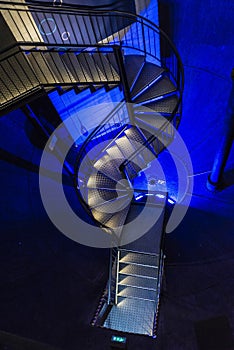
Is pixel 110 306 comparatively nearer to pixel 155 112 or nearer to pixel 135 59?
pixel 155 112

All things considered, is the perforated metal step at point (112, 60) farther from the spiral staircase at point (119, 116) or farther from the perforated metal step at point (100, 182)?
the perforated metal step at point (100, 182)

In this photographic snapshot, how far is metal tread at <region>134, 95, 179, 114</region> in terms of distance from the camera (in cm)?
484

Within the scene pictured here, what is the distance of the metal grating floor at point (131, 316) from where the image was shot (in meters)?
4.27

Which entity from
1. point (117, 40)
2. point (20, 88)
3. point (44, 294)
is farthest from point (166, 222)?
point (117, 40)

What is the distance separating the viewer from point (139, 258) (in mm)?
4914

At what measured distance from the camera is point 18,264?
14.5 feet

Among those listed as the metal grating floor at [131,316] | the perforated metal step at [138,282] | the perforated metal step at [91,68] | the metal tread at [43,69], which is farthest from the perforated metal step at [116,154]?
the metal grating floor at [131,316]

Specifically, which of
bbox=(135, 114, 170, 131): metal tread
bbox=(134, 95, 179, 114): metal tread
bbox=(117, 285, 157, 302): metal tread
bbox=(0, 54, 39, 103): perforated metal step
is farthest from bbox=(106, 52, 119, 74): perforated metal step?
bbox=(117, 285, 157, 302): metal tread

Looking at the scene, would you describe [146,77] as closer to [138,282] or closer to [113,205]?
[113,205]

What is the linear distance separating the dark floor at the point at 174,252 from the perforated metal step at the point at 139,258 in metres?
0.29

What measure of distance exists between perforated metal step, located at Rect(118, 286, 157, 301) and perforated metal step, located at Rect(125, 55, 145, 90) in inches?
144

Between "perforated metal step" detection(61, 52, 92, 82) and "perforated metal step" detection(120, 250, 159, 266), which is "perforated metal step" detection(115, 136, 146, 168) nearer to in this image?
"perforated metal step" detection(61, 52, 92, 82)

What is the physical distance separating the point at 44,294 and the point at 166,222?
2.45 metres

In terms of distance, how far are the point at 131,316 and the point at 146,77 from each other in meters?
4.25
